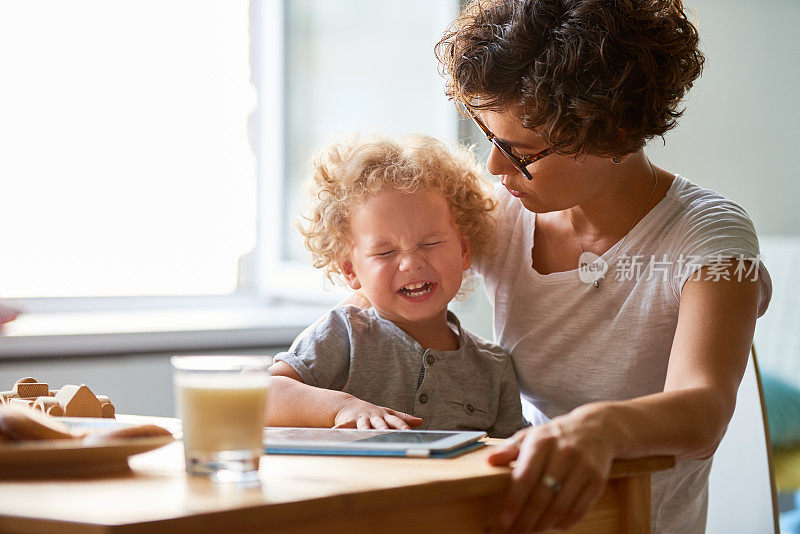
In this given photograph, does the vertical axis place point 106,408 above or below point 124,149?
below

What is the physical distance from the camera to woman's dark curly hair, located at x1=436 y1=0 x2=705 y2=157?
1.25m

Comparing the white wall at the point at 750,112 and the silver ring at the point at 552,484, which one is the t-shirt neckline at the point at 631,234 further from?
the white wall at the point at 750,112

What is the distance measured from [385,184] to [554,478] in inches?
29.4

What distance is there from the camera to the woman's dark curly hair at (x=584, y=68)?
4.10 feet

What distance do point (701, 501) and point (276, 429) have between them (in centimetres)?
79

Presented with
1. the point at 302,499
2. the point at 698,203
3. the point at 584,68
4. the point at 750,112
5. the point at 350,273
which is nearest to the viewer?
the point at 302,499

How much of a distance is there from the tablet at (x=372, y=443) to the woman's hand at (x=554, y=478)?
0.25ft

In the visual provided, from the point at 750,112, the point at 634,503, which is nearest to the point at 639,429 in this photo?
the point at 634,503

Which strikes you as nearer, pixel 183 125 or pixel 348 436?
pixel 348 436

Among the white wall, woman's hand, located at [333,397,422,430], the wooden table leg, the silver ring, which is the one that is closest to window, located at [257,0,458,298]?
the white wall

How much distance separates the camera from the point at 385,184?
1.43 metres

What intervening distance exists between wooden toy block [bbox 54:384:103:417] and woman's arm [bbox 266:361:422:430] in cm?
25

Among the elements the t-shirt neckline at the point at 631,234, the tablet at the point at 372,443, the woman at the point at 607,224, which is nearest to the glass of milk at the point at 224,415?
the tablet at the point at 372,443

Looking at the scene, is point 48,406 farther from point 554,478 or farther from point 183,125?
point 183,125
